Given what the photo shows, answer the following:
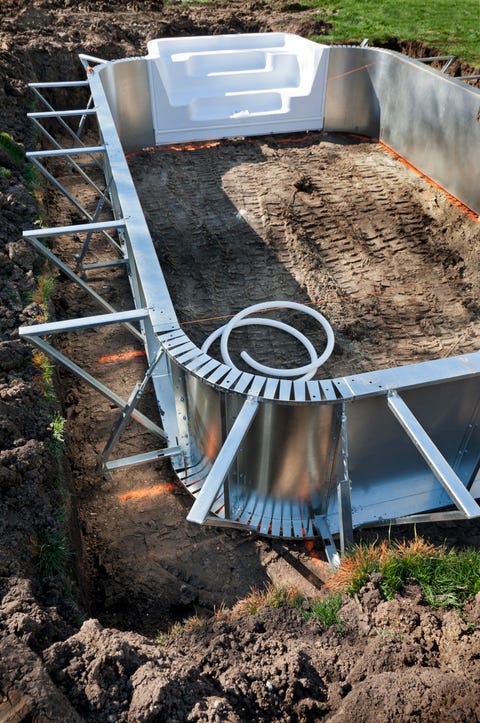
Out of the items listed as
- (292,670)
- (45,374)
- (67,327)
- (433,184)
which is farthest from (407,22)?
(292,670)

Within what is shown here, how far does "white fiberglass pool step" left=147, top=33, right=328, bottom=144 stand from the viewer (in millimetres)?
7430

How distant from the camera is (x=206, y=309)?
4.92 m

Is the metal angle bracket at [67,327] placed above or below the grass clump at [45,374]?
above

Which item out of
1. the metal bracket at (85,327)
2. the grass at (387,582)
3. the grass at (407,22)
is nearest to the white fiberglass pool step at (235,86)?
the grass at (407,22)

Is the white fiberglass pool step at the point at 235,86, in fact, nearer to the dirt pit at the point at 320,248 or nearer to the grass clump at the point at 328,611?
the dirt pit at the point at 320,248

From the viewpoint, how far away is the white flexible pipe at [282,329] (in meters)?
4.07

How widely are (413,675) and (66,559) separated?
1.71 meters

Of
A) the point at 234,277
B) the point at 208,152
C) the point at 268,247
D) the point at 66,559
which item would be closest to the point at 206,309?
the point at 234,277

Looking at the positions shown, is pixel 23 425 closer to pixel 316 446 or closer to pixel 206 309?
pixel 316 446

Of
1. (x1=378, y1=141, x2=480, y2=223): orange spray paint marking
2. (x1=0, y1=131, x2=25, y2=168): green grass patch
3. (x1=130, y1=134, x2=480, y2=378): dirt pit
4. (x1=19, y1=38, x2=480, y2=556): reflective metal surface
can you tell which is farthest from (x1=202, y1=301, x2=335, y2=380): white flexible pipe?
(x1=0, y1=131, x2=25, y2=168): green grass patch

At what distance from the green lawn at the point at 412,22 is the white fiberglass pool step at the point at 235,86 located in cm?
207

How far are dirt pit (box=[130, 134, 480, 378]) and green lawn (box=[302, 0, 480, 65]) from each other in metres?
3.25

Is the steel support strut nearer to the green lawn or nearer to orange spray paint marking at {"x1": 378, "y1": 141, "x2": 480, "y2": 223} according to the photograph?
orange spray paint marking at {"x1": 378, "y1": 141, "x2": 480, "y2": 223}

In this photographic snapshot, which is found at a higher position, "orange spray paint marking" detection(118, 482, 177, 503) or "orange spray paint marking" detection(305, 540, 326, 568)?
"orange spray paint marking" detection(118, 482, 177, 503)
